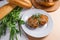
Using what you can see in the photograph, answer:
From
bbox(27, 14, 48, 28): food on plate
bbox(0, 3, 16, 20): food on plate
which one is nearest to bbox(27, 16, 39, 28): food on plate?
bbox(27, 14, 48, 28): food on plate

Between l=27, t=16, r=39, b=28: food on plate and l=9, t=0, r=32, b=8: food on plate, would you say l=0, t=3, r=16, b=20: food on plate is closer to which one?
l=9, t=0, r=32, b=8: food on plate

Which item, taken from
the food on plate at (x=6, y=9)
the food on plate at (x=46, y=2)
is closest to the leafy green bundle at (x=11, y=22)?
the food on plate at (x=6, y=9)

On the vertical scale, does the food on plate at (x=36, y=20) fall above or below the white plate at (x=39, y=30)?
above

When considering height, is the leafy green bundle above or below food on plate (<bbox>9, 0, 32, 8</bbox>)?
below

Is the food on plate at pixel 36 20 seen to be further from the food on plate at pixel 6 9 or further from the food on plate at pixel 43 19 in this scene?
the food on plate at pixel 6 9

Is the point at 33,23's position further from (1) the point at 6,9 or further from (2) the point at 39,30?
(1) the point at 6,9

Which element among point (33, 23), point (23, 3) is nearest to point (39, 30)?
point (33, 23)

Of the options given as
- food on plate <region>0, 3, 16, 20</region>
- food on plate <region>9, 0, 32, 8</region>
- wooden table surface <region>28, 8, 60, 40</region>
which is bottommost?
→ wooden table surface <region>28, 8, 60, 40</region>

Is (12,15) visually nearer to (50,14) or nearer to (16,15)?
(16,15)
